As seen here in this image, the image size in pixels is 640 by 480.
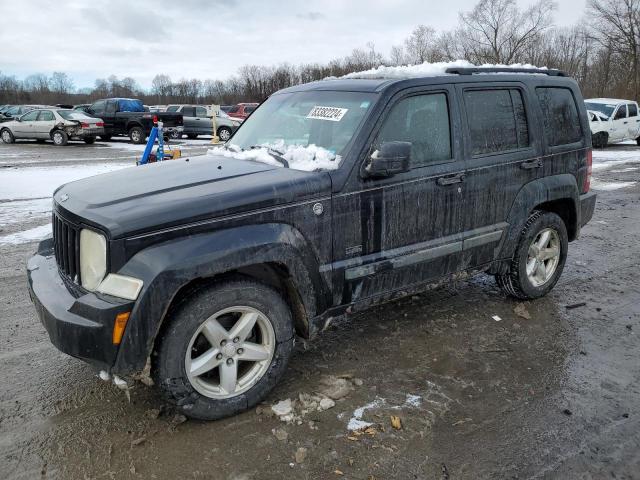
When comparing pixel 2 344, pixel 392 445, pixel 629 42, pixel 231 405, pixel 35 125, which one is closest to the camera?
pixel 392 445

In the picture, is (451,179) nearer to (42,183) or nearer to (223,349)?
(223,349)

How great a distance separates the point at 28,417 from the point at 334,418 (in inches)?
72.8

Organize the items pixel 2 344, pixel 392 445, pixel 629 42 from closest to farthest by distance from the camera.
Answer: pixel 392 445
pixel 2 344
pixel 629 42

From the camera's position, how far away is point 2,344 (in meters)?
4.06

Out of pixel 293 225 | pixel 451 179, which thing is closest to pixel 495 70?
pixel 451 179

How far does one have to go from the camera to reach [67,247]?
313 cm

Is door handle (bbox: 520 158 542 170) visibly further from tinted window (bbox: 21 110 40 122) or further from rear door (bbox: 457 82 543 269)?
tinted window (bbox: 21 110 40 122)

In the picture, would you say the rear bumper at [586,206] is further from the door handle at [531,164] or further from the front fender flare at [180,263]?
the front fender flare at [180,263]

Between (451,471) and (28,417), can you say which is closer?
(451,471)

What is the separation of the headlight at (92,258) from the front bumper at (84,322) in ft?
0.26

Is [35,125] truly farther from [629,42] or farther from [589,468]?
[629,42]

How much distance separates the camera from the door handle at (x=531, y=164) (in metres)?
4.43

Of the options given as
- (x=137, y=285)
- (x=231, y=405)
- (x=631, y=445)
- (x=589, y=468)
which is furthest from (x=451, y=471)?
(x=137, y=285)

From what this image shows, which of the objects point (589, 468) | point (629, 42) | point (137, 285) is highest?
point (629, 42)
